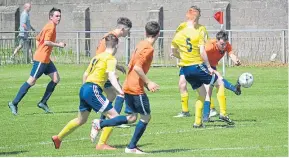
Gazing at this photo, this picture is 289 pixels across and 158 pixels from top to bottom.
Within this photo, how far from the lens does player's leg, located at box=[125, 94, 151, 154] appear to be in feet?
41.2

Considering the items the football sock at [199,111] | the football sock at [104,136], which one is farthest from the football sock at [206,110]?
the football sock at [104,136]

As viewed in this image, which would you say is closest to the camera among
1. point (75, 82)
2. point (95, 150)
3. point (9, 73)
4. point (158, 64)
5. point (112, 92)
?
point (95, 150)

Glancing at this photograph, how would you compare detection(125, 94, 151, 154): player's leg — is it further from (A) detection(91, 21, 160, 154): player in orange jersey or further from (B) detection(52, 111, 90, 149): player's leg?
(B) detection(52, 111, 90, 149): player's leg

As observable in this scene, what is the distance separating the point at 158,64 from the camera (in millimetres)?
33781

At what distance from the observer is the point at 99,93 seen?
1281 cm

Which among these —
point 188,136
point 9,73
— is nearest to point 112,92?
point 188,136

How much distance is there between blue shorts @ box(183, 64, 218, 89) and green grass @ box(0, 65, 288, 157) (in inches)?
30.5

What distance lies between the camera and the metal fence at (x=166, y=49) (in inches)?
1330

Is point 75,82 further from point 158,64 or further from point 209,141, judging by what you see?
point 209,141

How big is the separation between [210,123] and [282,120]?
1290 millimetres

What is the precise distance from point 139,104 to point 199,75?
3.00 meters

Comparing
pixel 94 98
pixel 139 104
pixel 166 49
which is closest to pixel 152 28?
pixel 139 104

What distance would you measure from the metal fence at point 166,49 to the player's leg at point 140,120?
20477 millimetres

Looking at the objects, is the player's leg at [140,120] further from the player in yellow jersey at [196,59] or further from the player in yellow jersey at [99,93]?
the player in yellow jersey at [196,59]
